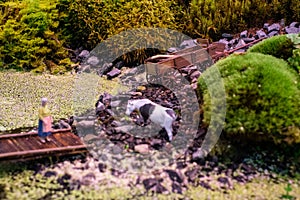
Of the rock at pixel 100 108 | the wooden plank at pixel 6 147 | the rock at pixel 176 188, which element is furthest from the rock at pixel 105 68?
the rock at pixel 176 188

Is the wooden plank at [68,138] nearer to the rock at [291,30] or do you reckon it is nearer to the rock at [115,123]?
the rock at [115,123]

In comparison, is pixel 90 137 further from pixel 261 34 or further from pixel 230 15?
pixel 230 15

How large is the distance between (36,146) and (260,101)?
1.91 meters

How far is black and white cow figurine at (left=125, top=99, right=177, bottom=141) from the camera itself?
4.03m

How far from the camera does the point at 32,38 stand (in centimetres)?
640

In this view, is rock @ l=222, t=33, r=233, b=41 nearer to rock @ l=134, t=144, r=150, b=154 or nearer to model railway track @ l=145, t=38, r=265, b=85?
model railway track @ l=145, t=38, r=265, b=85

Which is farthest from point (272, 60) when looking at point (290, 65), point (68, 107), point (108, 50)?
point (108, 50)

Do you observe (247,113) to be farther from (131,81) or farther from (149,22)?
(149,22)

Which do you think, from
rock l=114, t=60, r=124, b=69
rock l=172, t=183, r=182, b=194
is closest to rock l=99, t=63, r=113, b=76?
rock l=114, t=60, r=124, b=69

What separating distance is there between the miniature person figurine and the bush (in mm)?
1328

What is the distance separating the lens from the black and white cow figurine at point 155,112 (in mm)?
4031

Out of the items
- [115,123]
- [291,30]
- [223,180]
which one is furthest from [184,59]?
[223,180]

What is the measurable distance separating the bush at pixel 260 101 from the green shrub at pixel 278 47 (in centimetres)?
35

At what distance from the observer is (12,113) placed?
5043 mm
